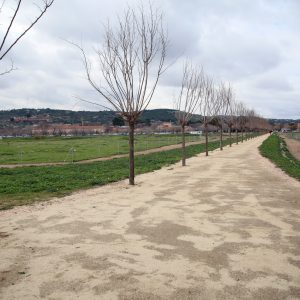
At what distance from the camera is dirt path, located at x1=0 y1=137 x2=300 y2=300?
201 inches

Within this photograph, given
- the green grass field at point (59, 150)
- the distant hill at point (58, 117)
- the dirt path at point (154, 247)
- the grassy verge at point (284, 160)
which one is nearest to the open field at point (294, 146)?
the grassy verge at point (284, 160)

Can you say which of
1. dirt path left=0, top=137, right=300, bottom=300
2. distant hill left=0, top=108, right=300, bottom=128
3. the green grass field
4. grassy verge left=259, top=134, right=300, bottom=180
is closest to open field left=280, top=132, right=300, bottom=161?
grassy verge left=259, top=134, right=300, bottom=180

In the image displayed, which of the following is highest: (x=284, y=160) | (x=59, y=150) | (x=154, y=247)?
(x=154, y=247)

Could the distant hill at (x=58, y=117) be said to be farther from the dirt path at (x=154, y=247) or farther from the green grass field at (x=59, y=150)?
the dirt path at (x=154, y=247)

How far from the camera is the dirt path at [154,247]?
511 cm

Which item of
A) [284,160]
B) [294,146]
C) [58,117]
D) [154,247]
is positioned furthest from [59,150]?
[58,117]

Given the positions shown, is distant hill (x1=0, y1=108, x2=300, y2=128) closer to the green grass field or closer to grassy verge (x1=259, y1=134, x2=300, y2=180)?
the green grass field

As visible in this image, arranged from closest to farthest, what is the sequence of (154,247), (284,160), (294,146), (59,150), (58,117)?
(154,247) → (284,160) → (59,150) → (294,146) → (58,117)

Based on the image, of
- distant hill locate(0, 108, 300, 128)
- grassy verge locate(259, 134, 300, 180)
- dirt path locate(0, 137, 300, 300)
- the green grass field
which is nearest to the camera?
dirt path locate(0, 137, 300, 300)

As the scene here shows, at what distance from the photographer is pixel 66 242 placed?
7.13m

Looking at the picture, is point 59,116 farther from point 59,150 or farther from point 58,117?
point 59,150

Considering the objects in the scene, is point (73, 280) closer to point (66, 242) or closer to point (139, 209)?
point (66, 242)

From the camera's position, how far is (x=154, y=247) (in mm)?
6797

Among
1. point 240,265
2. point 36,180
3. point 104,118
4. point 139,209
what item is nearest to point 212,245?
point 240,265
